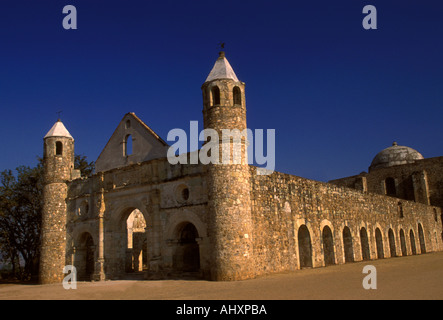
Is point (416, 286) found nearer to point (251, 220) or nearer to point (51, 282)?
point (251, 220)

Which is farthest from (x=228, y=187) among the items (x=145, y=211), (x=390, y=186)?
(x=390, y=186)

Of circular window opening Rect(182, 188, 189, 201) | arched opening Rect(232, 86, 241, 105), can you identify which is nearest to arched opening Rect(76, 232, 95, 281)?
circular window opening Rect(182, 188, 189, 201)

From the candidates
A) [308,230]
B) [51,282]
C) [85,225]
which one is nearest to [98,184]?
[85,225]

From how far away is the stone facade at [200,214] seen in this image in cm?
1584

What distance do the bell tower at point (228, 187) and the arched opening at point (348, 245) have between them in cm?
1023

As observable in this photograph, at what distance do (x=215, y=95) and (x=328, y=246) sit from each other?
1057 centimetres

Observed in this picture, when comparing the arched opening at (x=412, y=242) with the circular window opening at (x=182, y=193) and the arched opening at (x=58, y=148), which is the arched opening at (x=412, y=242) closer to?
the circular window opening at (x=182, y=193)

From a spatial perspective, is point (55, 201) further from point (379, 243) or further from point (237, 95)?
point (379, 243)

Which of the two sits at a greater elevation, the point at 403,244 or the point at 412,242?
the point at 412,242

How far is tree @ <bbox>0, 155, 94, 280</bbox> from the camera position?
82.8 ft

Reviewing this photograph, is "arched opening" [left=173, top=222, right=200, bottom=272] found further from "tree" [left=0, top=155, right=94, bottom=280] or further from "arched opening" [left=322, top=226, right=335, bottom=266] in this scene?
"tree" [left=0, top=155, right=94, bottom=280]

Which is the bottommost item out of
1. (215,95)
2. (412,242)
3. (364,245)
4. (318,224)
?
(364,245)

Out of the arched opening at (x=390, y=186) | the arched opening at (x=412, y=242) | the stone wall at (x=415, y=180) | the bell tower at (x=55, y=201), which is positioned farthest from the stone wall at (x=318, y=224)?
the bell tower at (x=55, y=201)

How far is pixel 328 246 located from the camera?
71.9ft
